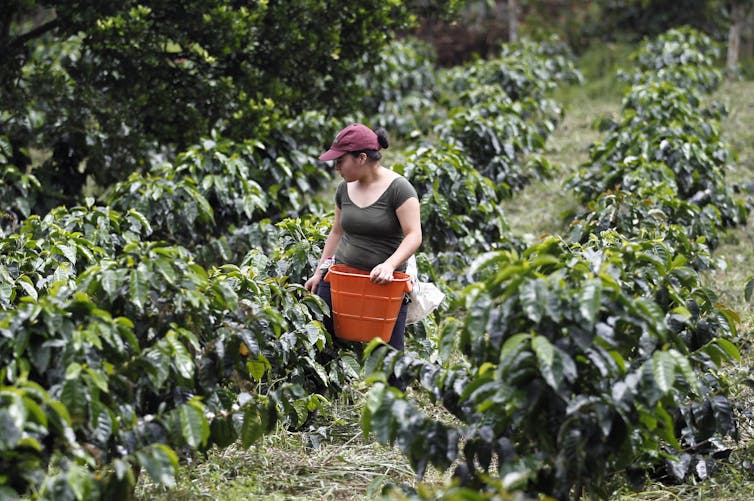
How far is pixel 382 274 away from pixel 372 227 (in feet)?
0.93

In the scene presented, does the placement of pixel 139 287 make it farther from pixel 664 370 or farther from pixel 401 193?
pixel 664 370

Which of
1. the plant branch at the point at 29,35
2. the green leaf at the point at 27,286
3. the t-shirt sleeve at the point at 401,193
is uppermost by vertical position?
the plant branch at the point at 29,35

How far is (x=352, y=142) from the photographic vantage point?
3.78 m

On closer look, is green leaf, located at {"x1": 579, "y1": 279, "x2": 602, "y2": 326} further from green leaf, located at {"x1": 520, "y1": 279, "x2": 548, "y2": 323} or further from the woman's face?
the woman's face

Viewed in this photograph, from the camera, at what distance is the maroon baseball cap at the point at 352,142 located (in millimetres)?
3781

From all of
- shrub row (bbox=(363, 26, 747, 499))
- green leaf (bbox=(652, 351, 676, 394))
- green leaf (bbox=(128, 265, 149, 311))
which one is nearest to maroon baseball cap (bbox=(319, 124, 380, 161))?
shrub row (bbox=(363, 26, 747, 499))

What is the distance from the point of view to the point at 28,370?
273cm

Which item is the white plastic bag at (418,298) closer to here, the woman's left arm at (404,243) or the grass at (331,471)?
the woman's left arm at (404,243)

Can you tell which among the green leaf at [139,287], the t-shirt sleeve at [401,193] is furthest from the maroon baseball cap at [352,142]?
the green leaf at [139,287]

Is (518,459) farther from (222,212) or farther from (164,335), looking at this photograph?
(222,212)

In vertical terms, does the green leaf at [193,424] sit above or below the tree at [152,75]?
below

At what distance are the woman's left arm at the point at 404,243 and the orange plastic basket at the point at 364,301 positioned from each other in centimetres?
8

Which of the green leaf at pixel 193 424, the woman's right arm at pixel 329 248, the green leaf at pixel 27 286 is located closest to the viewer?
the green leaf at pixel 193 424

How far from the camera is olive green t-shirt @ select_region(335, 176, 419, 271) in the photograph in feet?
12.7
